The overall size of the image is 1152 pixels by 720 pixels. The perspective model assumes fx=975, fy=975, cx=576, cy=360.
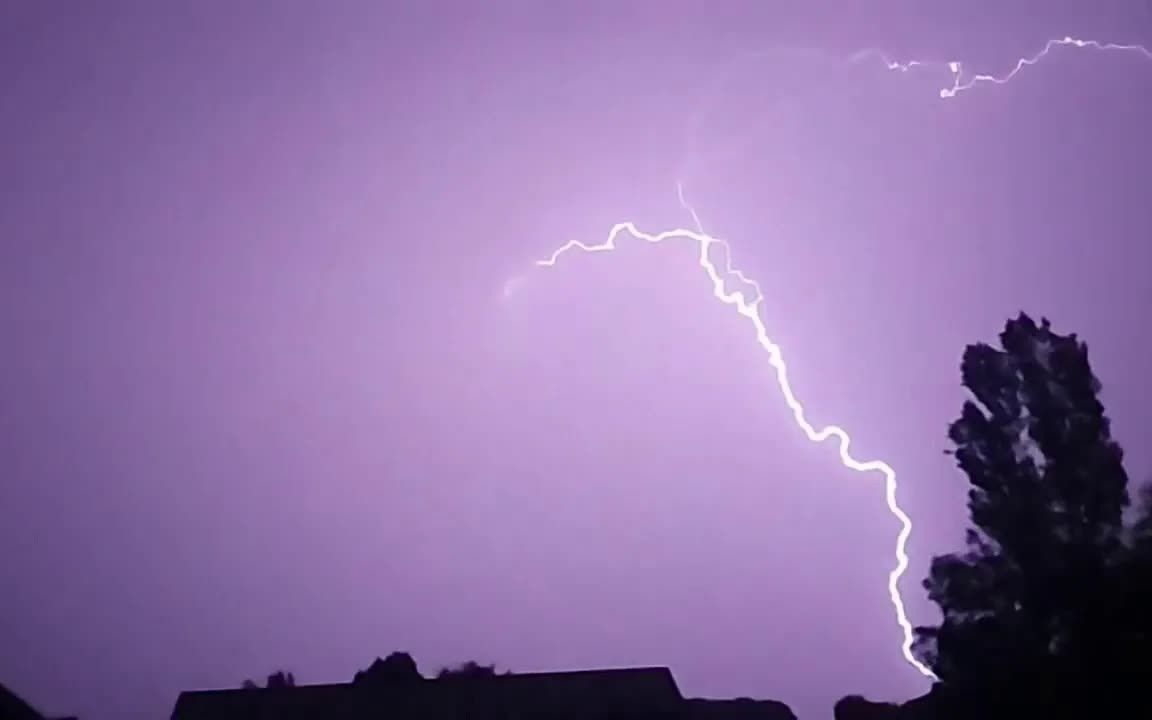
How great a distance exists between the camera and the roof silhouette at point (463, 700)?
21.8 meters

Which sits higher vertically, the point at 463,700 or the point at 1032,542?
the point at 1032,542

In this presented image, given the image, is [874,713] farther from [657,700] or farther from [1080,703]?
[1080,703]

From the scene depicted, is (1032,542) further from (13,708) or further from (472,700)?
(13,708)

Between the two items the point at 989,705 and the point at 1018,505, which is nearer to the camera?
the point at 989,705

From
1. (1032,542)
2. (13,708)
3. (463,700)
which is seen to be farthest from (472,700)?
(1032,542)

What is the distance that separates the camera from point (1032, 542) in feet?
71.1

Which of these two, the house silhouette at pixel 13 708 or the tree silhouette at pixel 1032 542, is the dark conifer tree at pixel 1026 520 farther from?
the house silhouette at pixel 13 708

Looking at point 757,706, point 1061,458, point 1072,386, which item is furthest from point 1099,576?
point 757,706

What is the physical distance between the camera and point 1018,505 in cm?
2223

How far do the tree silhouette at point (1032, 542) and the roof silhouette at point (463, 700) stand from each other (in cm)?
668

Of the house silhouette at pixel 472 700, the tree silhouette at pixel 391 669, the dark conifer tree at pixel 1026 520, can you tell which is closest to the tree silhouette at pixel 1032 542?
the dark conifer tree at pixel 1026 520

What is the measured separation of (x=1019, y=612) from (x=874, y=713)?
477 cm

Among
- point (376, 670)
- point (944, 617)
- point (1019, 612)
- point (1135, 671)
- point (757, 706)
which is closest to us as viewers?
point (1135, 671)

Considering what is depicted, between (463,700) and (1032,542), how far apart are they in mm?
13211
